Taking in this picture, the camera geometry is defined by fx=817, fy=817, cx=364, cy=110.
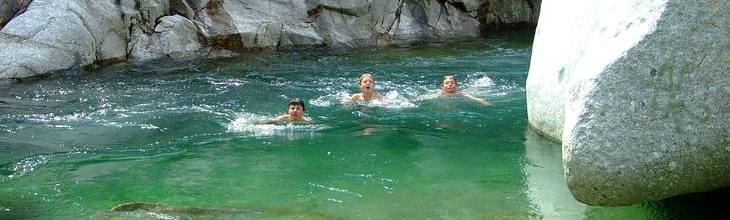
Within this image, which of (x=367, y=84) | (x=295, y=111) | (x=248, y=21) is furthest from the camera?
(x=248, y=21)

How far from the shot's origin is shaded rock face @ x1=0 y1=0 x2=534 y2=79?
13.2 meters

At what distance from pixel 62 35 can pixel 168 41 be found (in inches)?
86.3

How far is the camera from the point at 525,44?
696 inches

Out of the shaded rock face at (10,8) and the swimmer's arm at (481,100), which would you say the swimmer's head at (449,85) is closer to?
the swimmer's arm at (481,100)

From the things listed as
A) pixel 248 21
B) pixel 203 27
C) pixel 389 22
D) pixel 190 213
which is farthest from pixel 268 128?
pixel 389 22

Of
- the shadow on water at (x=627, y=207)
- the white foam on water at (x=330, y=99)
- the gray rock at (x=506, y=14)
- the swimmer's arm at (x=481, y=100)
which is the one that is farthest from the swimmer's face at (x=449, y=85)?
the gray rock at (x=506, y=14)

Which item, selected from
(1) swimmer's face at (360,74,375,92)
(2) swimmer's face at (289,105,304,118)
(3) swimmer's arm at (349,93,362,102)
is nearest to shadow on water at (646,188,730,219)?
(2) swimmer's face at (289,105,304,118)

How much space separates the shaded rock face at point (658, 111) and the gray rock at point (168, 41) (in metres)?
11.4

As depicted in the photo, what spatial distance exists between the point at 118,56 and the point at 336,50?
13.9 feet

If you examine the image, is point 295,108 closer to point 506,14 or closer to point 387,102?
point 387,102

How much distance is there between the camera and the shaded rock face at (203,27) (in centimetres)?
1320

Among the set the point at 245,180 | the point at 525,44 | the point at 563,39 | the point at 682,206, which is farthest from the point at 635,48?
the point at 525,44

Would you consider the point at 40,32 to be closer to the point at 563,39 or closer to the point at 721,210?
the point at 563,39

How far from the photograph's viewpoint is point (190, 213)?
539cm
